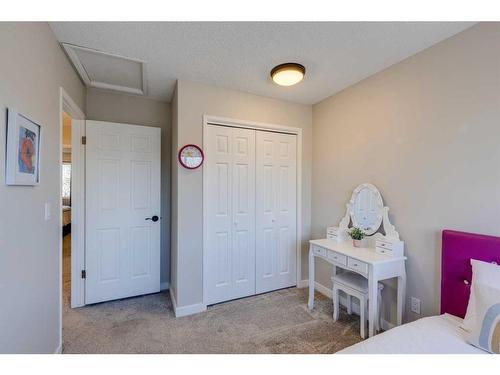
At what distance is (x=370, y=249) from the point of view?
2268mm

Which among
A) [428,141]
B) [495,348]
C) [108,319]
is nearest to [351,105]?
[428,141]

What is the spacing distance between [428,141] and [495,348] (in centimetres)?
138

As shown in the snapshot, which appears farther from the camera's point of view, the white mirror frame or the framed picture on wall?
the white mirror frame

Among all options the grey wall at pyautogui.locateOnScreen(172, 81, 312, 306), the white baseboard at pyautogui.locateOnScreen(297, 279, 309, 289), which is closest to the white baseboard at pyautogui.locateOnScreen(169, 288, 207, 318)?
the grey wall at pyautogui.locateOnScreen(172, 81, 312, 306)

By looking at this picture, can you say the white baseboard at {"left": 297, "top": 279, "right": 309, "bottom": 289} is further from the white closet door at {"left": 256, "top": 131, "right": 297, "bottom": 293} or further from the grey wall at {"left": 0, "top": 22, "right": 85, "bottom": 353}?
the grey wall at {"left": 0, "top": 22, "right": 85, "bottom": 353}

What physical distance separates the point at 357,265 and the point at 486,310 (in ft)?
2.86

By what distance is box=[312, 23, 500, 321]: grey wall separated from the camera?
1586 mm

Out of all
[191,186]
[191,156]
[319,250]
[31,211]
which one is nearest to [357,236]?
[319,250]

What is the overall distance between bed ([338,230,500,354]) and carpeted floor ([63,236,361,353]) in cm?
73

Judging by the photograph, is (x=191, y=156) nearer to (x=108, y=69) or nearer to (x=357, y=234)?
(x=108, y=69)

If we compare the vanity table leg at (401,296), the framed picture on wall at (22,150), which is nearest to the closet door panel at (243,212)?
the vanity table leg at (401,296)

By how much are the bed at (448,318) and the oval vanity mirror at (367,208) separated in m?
0.60

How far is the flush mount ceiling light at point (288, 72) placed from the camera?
2092 millimetres

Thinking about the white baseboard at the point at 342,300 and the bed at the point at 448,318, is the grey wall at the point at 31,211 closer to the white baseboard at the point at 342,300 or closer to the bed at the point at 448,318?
the bed at the point at 448,318
